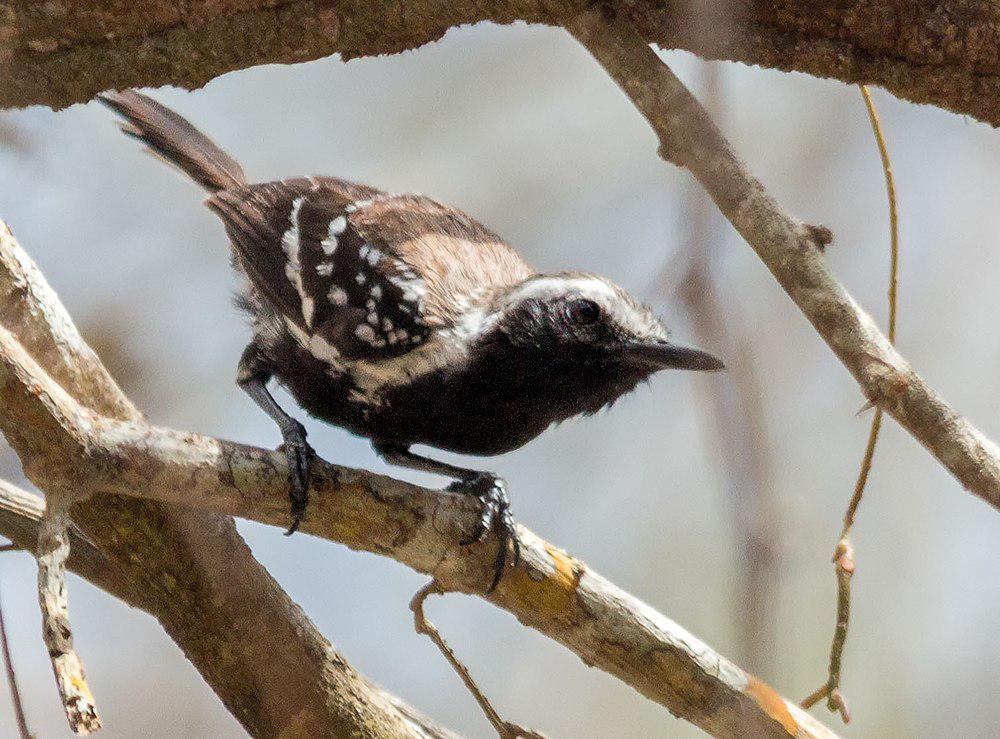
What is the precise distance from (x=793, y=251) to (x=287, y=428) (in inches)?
60.8

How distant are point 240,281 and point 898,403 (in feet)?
8.16

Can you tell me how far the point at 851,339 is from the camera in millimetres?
2494

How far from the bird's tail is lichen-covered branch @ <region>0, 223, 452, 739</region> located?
156 centimetres

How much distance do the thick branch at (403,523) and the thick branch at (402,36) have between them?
3.14 ft

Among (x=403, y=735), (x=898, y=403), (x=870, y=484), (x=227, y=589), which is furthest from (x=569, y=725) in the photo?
(x=898, y=403)

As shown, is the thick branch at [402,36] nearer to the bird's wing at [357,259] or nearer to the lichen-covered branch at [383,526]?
the bird's wing at [357,259]

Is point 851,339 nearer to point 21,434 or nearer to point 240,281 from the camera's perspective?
point 21,434

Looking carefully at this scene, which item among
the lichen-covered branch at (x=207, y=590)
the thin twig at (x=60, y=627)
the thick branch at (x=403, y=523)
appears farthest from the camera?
the lichen-covered branch at (x=207, y=590)

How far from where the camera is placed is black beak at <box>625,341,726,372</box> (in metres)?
3.15

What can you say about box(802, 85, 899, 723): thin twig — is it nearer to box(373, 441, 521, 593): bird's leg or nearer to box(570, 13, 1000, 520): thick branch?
box(570, 13, 1000, 520): thick branch

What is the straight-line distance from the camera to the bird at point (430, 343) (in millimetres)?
3291

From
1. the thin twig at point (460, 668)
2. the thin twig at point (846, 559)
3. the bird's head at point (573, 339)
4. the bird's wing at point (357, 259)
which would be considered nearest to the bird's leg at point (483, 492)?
the thin twig at point (460, 668)

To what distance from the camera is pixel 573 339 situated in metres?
3.31

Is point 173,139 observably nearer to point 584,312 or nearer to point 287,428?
point 287,428
